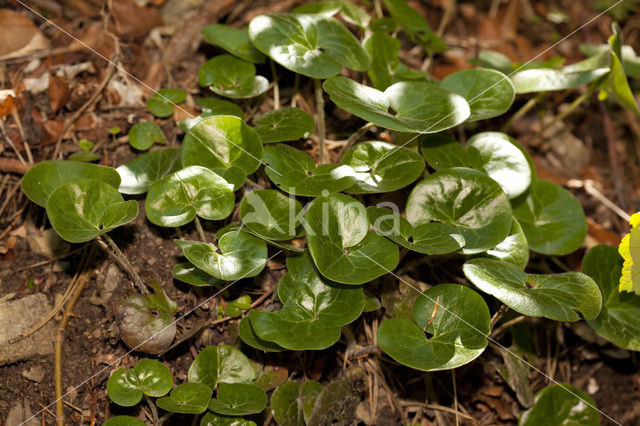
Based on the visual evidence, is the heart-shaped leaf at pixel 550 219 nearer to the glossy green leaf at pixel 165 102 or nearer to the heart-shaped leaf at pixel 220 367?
the heart-shaped leaf at pixel 220 367

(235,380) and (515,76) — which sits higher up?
(515,76)

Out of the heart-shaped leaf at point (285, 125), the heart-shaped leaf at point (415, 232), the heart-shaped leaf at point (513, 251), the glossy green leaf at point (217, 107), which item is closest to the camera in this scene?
the heart-shaped leaf at point (415, 232)

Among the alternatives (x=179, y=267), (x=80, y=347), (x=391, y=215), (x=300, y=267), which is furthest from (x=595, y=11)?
(x=80, y=347)

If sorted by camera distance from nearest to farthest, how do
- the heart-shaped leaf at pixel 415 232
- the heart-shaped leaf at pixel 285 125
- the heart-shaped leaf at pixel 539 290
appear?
the heart-shaped leaf at pixel 539 290 → the heart-shaped leaf at pixel 415 232 → the heart-shaped leaf at pixel 285 125

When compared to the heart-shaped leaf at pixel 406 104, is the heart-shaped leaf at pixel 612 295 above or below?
below

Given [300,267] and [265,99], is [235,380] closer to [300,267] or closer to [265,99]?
[300,267]

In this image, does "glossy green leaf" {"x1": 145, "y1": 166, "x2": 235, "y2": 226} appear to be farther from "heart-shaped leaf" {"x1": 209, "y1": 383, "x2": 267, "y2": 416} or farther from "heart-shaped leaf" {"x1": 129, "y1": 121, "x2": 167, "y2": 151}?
"heart-shaped leaf" {"x1": 209, "y1": 383, "x2": 267, "y2": 416}

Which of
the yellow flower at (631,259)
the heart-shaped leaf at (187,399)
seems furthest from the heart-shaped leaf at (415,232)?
the heart-shaped leaf at (187,399)
